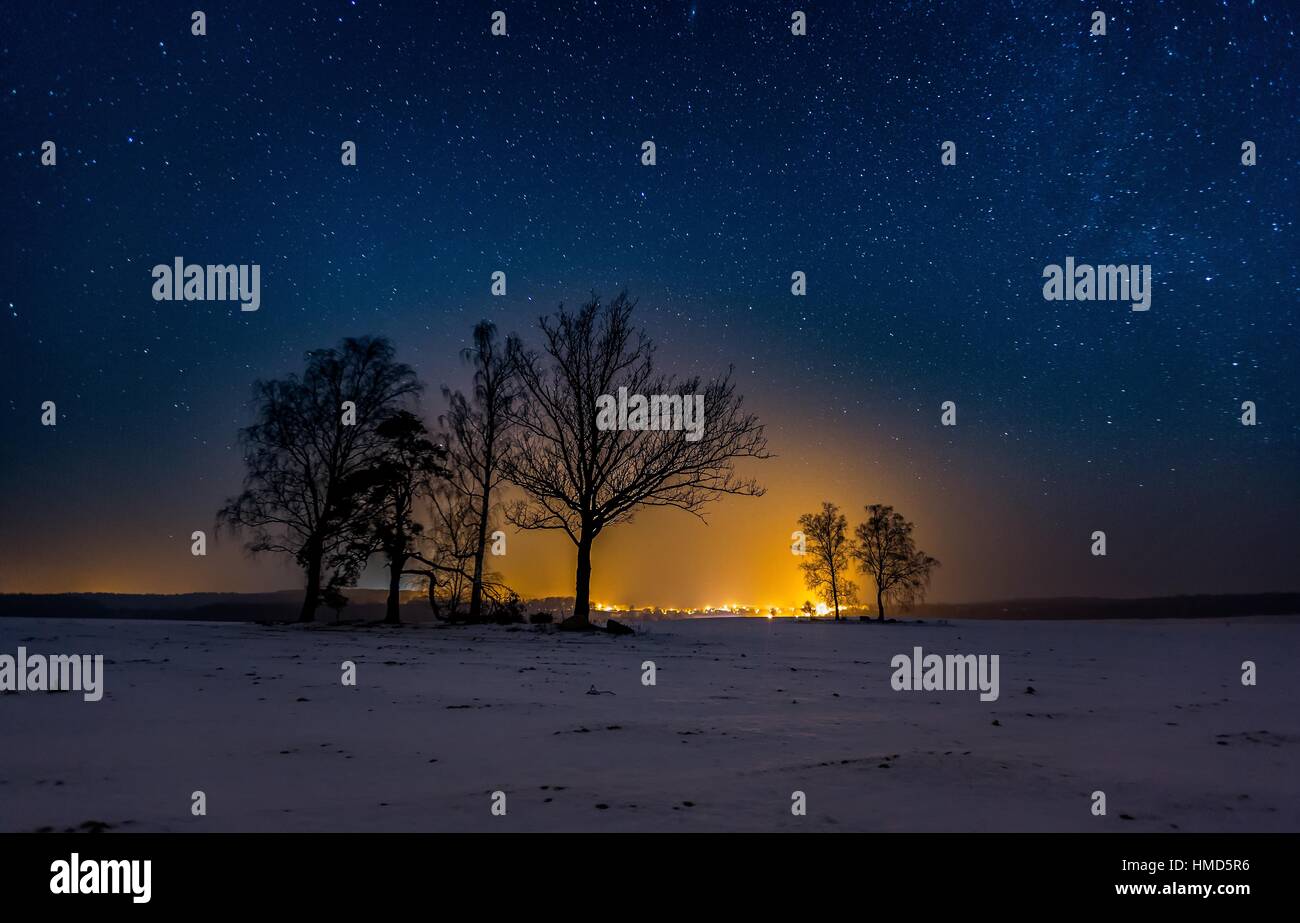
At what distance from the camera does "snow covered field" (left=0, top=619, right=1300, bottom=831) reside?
3.72m

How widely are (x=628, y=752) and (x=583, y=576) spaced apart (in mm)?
17661

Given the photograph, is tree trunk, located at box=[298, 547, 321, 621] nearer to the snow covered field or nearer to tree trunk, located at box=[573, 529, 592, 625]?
tree trunk, located at box=[573, 529, 592, 625]

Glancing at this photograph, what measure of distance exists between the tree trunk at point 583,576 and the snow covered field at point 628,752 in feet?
38.2

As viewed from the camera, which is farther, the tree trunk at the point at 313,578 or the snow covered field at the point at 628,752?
the tree trunk at the point at 313,578

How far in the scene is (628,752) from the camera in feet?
16.6

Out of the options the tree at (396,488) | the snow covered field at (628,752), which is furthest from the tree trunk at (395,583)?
the snow covered field at (628,752)

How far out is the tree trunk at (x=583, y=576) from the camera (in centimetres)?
2200

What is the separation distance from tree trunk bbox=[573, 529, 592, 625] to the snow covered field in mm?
11639

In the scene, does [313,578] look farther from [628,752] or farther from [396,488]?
[628,752]

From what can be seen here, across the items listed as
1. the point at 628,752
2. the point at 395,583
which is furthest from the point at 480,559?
the point at 628,752

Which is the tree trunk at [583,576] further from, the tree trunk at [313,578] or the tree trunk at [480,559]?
the tree trunk at [313,578]

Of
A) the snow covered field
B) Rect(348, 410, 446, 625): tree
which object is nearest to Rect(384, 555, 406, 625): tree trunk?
Rect(348, 410, 446, 625): tree
